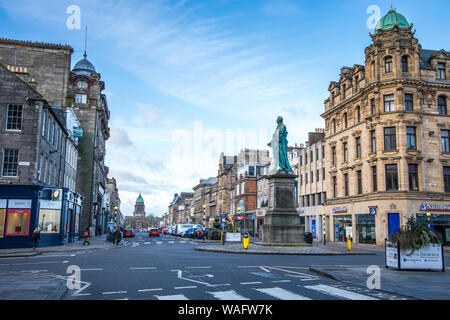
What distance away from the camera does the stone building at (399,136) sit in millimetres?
39469

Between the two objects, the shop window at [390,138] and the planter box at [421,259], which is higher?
the shop window at [390,138]

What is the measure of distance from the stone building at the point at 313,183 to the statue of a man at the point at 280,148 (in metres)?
23.1

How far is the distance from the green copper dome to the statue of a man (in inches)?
751

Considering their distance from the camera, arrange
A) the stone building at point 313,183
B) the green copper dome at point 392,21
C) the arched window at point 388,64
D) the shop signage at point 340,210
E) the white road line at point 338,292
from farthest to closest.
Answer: the stone building at point 313,183 → the shop signage at point 340,210 → the green copper dome at point 392,21 → the arched window at point 388,64 → the white road line at point 338,292

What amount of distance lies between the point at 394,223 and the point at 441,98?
14126 millimetres

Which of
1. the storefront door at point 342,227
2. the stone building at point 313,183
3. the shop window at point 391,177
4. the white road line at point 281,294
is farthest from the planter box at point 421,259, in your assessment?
the stone building at point 313,183

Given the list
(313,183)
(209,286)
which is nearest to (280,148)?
(209,286)

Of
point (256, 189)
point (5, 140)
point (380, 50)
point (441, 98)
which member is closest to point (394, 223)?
point (441, 98)

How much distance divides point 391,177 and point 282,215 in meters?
16.9

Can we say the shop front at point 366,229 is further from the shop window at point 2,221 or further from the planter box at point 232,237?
the shop window at point 2,221

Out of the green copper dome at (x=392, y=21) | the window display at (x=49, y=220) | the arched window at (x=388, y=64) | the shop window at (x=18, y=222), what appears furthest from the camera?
the green copper dome at (x=392, y=21)

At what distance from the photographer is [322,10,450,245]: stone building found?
39.5m

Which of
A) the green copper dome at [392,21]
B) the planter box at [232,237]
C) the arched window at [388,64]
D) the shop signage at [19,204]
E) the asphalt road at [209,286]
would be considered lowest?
the asphalt road at [209,286]

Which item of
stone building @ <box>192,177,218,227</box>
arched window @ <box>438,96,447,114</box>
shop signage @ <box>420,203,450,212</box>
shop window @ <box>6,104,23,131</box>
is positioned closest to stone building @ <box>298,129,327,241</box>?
arched window @ <box>438,96,447,114</box>
